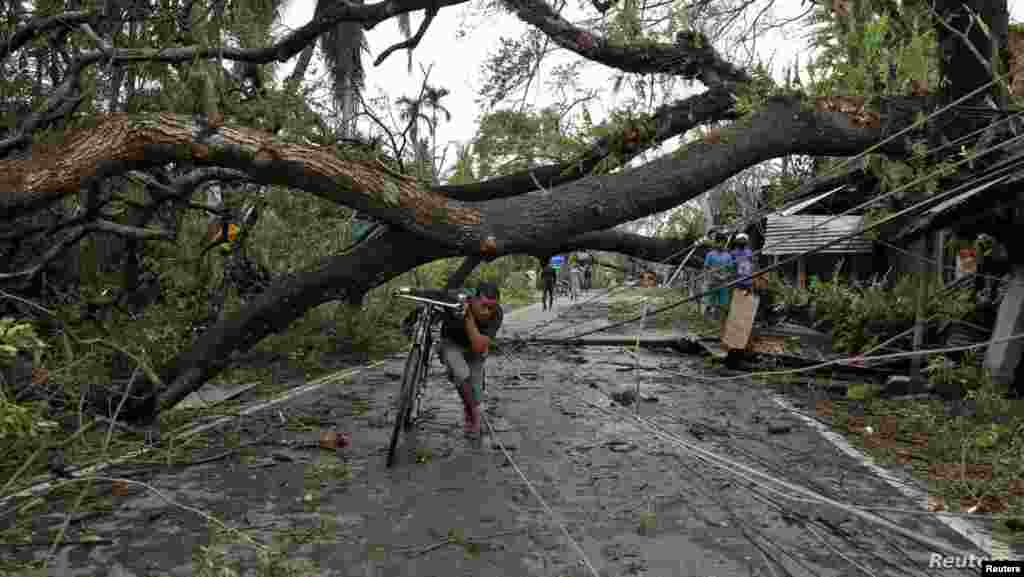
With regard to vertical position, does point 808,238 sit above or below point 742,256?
above

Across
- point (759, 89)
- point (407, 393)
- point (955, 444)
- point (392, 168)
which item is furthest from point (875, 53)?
point (407, 393)

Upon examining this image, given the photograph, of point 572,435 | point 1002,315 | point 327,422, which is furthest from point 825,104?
Answer: point 327,422

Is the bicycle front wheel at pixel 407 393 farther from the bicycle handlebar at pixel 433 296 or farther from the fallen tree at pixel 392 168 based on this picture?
the fallen tree at pixel 392 168

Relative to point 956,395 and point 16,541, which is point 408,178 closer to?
point 16,541

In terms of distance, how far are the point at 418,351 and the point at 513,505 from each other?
180cm

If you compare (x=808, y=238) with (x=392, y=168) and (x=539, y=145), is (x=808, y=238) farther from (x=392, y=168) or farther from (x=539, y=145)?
(x=392, y=168)

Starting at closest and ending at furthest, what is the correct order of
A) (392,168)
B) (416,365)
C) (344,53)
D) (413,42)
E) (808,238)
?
(416,365)
(392,168)
(413,42)
(808,238)
(344,53)

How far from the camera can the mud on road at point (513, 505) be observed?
3900mm

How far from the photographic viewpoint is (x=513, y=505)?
4891mm

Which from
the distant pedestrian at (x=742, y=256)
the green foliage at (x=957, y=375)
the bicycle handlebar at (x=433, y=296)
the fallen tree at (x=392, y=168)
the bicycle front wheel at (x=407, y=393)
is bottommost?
the green foliage at (x=957, y=375)

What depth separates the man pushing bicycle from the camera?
6.80 metres

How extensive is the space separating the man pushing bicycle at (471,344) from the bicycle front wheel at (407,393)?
497mm

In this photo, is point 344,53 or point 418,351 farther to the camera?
point 344,53

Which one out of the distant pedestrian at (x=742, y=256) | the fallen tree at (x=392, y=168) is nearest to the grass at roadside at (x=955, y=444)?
the fallen tree at (x=392, y=168)
